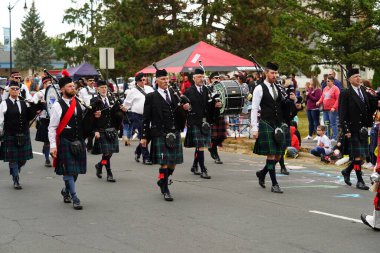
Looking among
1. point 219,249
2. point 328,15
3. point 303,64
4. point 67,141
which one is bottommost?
point 219,249

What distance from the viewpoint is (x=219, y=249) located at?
262 inches

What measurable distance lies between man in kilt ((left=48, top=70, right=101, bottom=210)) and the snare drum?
5205 millimetres

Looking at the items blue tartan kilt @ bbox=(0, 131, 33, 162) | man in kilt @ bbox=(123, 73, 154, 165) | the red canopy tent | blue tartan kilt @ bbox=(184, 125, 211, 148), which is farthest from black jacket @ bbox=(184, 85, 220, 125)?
the red canopy tent

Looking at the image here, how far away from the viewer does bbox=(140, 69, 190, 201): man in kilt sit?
965cm

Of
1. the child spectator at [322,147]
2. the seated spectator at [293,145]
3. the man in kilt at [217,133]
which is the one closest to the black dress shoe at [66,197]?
the man in kilt at [217,133]

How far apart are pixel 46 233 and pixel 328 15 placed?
21925mm

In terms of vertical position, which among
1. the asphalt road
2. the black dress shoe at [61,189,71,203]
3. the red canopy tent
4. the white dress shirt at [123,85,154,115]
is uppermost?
the red canopy tent

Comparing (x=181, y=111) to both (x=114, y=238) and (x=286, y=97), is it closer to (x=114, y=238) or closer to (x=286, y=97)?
(x=286, y=97)

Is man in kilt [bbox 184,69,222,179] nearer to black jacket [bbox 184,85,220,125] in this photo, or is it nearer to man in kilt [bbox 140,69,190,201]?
black jacket [bbox 184,85,220,125]

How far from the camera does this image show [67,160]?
901 centimetres

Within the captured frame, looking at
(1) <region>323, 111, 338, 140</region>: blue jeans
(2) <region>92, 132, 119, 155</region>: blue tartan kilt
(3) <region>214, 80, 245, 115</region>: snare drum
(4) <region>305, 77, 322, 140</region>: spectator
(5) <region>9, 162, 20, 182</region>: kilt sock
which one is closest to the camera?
(5) <region>9, 162, 20, 182</region>: kilt sock

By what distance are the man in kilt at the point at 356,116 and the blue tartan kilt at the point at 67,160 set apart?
4269 millimetres

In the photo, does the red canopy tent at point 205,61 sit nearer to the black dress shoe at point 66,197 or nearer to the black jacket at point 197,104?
the black jacket at point 197,104

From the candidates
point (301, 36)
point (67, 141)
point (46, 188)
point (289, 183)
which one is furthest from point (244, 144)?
point (301, 36)
